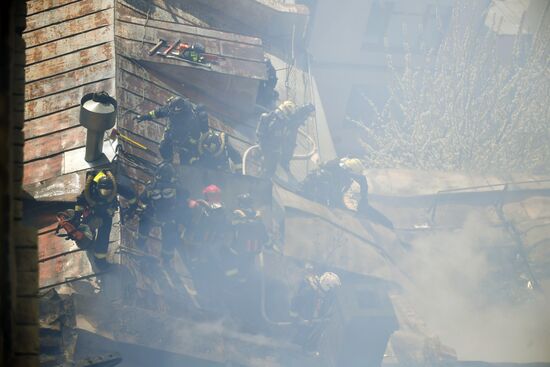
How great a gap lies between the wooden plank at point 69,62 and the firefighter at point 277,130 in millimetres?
3939

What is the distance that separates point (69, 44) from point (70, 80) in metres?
1.38

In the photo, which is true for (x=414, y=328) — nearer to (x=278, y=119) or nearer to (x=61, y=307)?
(x=278, y=119)

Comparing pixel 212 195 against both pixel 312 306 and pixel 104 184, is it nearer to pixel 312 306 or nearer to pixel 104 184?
pixel 104 184

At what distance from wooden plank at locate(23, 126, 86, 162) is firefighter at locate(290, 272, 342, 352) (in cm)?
532

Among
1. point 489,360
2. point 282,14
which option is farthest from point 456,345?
point 282,14

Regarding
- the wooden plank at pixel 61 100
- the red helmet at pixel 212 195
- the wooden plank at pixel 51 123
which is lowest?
the red helmet at pixel 212 195

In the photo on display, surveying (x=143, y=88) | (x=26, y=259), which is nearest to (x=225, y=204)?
(x=143, y=88)

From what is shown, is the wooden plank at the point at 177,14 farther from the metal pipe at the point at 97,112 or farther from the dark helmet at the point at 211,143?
the metal pipe at the point at 97,112

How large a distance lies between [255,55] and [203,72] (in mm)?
1862

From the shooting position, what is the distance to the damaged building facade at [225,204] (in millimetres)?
8609

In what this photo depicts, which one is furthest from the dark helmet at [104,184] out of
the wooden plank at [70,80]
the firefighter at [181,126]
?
the wooden plank at [70,80]

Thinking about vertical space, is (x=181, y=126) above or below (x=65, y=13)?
below

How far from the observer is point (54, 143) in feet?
35.7

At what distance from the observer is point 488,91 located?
2478 centimetres
